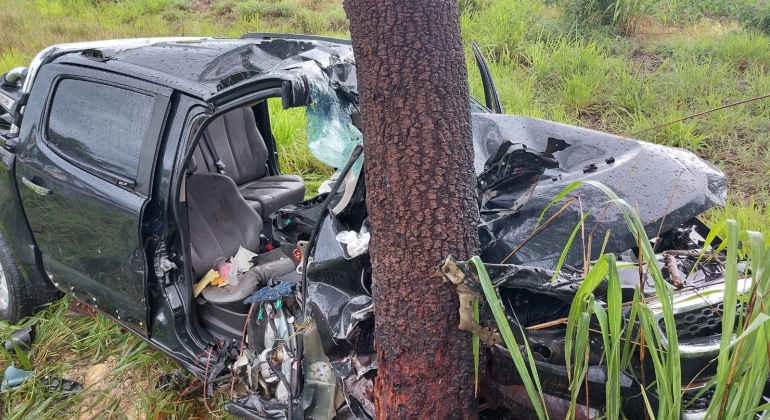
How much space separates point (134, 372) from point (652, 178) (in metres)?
2.74

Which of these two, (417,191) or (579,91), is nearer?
(417,191)

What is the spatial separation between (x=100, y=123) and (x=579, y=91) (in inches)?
163

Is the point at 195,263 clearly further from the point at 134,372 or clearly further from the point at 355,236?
the point at 355,236

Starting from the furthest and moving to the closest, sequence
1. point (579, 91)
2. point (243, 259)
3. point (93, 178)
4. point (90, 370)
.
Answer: point (579, 91) → point (90, 370) → point (243, 259) → point (93, 178)

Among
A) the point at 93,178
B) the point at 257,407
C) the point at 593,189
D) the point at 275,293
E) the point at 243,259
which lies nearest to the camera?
the point at 593,189

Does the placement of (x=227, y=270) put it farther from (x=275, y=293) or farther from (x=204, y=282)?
(x=275, y=293)

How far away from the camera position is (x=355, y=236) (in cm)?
216

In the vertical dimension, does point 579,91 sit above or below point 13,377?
above

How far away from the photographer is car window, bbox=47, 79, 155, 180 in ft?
8.87

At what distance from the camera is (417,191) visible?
5.79 feet

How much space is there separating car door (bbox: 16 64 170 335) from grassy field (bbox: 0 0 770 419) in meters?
0.49

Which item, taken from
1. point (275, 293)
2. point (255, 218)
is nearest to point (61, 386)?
point (255, 218)

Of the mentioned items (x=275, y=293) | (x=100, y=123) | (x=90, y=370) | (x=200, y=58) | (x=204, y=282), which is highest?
(x=200, y=58)

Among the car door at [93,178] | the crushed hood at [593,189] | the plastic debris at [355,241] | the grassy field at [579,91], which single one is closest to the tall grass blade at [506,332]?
the crushed hood at [593,189]
